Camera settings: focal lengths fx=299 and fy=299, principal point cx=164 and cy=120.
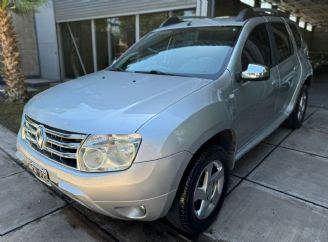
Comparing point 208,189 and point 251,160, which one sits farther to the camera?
point 251,160

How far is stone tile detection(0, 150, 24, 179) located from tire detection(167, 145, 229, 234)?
8.03 ft

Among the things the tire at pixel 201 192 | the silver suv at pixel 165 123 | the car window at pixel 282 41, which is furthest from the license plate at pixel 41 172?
the car window at pixel 282 41

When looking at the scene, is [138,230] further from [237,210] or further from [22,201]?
[22,201]

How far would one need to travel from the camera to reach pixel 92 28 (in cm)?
1078

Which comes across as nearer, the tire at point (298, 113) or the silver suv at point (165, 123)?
the silver suv at point (165, 123)

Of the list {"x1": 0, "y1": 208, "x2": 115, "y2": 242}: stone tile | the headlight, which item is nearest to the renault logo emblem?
the headlight

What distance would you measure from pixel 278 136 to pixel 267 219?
2.36 m

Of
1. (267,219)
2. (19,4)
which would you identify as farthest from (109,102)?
(19,4)

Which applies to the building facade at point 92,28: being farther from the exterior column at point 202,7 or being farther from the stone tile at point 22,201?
the stone tile at point 22,201

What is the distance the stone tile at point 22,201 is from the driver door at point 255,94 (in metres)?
2.05

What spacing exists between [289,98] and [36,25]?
1191 centimetres

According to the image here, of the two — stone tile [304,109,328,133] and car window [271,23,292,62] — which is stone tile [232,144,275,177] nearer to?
car window [271,23,292,62]

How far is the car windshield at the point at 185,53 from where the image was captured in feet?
9.82

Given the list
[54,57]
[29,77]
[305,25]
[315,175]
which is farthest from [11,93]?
[305,25]
